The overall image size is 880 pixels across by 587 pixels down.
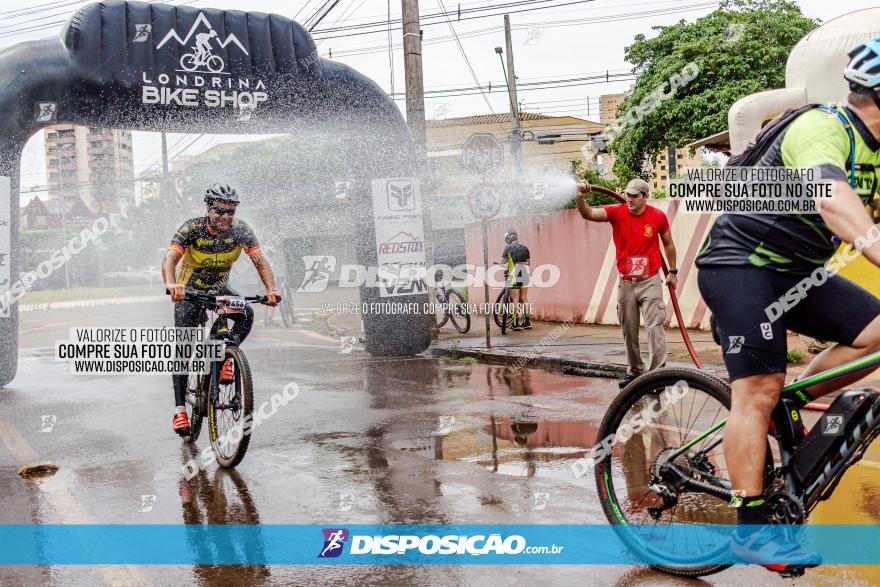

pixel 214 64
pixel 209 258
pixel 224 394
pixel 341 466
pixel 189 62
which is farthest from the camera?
pixel 214 64

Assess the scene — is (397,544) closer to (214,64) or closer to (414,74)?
(214,64)

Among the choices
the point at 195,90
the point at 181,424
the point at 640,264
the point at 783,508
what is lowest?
the point at 181,424

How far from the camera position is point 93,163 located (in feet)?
119

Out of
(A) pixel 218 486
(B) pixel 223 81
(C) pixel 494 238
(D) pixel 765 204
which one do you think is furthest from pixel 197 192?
(D) pixel 765 204

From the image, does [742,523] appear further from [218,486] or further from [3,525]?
[3,525]

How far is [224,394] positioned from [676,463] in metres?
3.86

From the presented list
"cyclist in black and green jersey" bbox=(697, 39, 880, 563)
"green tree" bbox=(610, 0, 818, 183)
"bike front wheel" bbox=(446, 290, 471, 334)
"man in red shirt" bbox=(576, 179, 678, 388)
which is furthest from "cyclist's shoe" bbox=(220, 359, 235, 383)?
"green tree" bbox=(610, 0, 818, 183)

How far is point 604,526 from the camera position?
484 centimetres

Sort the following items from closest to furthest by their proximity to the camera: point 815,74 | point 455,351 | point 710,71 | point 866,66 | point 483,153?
1. point 866,66
2. point 815,74
3. point 455,351
4. point 483,153
5. point 710,71

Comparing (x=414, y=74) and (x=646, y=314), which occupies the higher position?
(x=414, y=74)

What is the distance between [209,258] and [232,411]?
4.75 feet

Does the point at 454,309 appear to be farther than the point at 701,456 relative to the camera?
Yes

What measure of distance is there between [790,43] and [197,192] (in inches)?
999

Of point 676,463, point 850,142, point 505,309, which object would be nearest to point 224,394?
point 676,463
